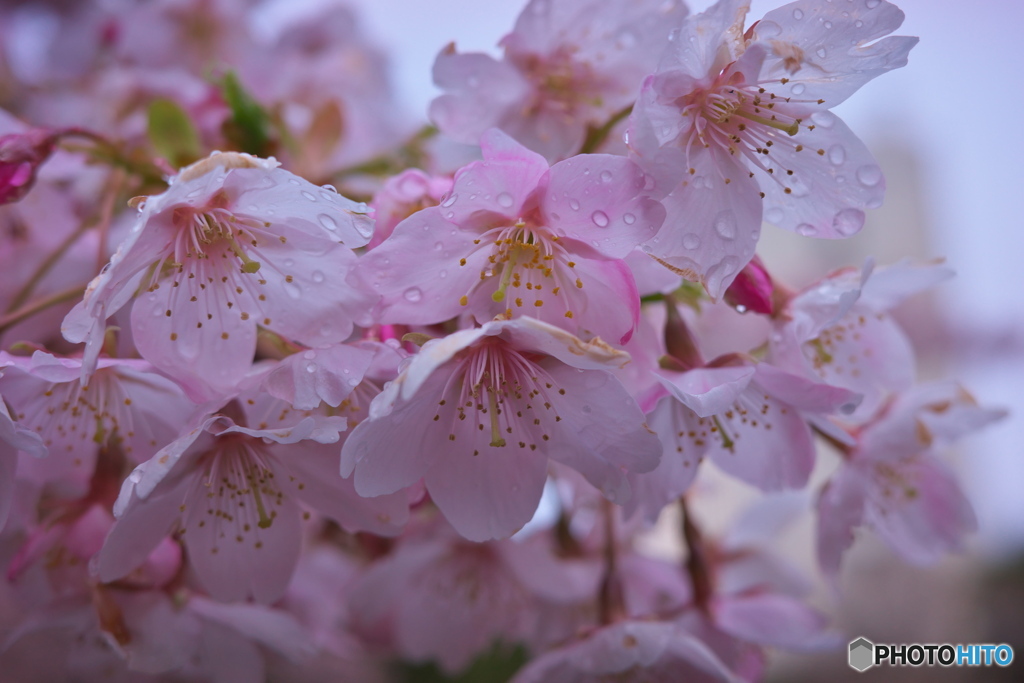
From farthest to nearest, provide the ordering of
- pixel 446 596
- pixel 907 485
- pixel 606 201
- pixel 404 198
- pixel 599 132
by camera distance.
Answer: pixel 446 596 < pixel 907 485 < pixel 599 132 < pixel 404 198 < pixel 606 201

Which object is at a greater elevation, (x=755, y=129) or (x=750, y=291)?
(x=755, y=129)

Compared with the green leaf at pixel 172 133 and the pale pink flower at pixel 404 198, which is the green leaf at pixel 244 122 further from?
the pale pink flower at pixel 404 198

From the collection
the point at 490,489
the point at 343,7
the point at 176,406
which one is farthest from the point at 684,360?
the point at 343,7

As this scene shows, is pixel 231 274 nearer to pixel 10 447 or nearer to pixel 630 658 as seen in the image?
pixel 10 447

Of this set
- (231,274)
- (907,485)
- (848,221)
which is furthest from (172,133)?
(907,485)

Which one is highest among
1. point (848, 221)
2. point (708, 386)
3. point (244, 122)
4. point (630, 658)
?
point (244, 122)

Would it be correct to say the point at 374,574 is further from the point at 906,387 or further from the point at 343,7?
the point at 343,7

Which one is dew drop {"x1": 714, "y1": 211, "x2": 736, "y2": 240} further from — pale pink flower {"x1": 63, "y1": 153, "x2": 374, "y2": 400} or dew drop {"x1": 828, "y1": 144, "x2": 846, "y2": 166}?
pale pink flower {"x1": 63, "y1": 153, "x2": 374, "y2": 400}

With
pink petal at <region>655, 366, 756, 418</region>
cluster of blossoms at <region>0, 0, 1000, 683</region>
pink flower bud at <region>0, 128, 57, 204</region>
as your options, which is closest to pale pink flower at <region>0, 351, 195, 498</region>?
cluster of blossoms at <region>0, 0, 1000, 683</region>
